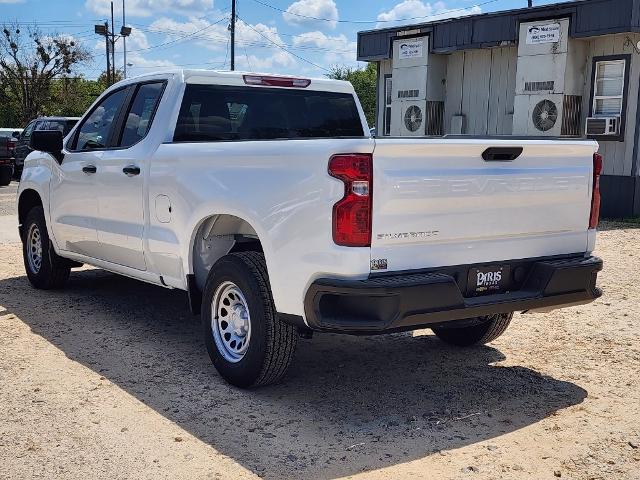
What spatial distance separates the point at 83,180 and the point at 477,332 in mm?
3404

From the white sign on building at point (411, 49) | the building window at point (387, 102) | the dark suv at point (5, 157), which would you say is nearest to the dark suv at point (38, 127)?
the dark suv at point (5, 157)

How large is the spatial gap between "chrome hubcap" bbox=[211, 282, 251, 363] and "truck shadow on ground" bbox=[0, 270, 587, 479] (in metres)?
0.24

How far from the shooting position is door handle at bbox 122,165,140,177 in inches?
209

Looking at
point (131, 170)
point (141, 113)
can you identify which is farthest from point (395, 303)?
point (141, 113)

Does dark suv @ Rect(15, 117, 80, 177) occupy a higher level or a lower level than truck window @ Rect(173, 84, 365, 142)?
lower

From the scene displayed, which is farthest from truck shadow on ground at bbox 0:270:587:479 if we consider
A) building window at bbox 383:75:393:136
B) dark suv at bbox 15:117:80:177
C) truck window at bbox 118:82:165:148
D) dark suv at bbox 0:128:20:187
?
dark suv at bbox 0:128:20:187

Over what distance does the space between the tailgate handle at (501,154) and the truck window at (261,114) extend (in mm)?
2075

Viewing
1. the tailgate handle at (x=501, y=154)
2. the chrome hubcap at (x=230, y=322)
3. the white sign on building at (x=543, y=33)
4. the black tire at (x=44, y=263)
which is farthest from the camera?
the white sign on building at (x=543, y=33)

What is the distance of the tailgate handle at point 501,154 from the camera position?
161 inches

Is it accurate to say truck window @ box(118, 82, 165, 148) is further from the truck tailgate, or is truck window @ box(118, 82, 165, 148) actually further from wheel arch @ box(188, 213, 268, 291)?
the truck tailgate

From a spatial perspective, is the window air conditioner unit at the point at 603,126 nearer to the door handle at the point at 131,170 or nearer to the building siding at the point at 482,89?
the building siding at the point at 482,89

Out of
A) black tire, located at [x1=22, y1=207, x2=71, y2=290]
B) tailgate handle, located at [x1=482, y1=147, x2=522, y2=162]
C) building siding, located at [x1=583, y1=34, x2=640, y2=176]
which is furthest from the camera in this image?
building siding, located at [x1=583, y1=34, x2=640, y2=176]

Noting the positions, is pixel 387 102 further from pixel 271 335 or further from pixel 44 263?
pixel 271 335

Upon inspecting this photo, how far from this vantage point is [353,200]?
3.69m
